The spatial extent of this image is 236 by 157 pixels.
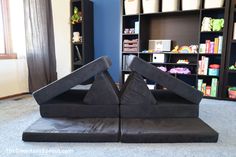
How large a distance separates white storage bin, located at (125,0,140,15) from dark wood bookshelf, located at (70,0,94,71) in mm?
907

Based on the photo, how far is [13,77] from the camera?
324cm

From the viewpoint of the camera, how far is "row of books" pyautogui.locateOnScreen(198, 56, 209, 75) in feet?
10.1

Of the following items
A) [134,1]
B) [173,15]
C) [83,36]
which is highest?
[134,1]

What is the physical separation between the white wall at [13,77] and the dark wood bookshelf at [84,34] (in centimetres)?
104

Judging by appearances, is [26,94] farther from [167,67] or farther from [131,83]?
[167,67]

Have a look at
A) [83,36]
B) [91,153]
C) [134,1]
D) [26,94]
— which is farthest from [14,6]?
[91,153]

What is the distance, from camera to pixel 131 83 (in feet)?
6.09

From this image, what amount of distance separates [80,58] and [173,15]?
2082 mm

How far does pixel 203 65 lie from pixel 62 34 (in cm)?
294

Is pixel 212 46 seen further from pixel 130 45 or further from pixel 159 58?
pixel 130 45

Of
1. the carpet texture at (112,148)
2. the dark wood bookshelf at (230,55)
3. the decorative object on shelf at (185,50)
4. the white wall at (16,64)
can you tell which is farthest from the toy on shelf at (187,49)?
the white wall at (16,64)

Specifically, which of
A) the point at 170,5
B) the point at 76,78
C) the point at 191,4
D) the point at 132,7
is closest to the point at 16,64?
the point at 76,78

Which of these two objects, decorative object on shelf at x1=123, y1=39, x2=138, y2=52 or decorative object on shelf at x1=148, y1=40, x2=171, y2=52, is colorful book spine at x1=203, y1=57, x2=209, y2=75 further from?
decorative object on shelf at x1=123, y1=39, x2=138, y2=52

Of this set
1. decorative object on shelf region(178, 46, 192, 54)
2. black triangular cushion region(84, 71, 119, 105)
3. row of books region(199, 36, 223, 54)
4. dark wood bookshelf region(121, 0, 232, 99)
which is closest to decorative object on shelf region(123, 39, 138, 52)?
dark wood bookshelf region(121, 0, 232, 99)
